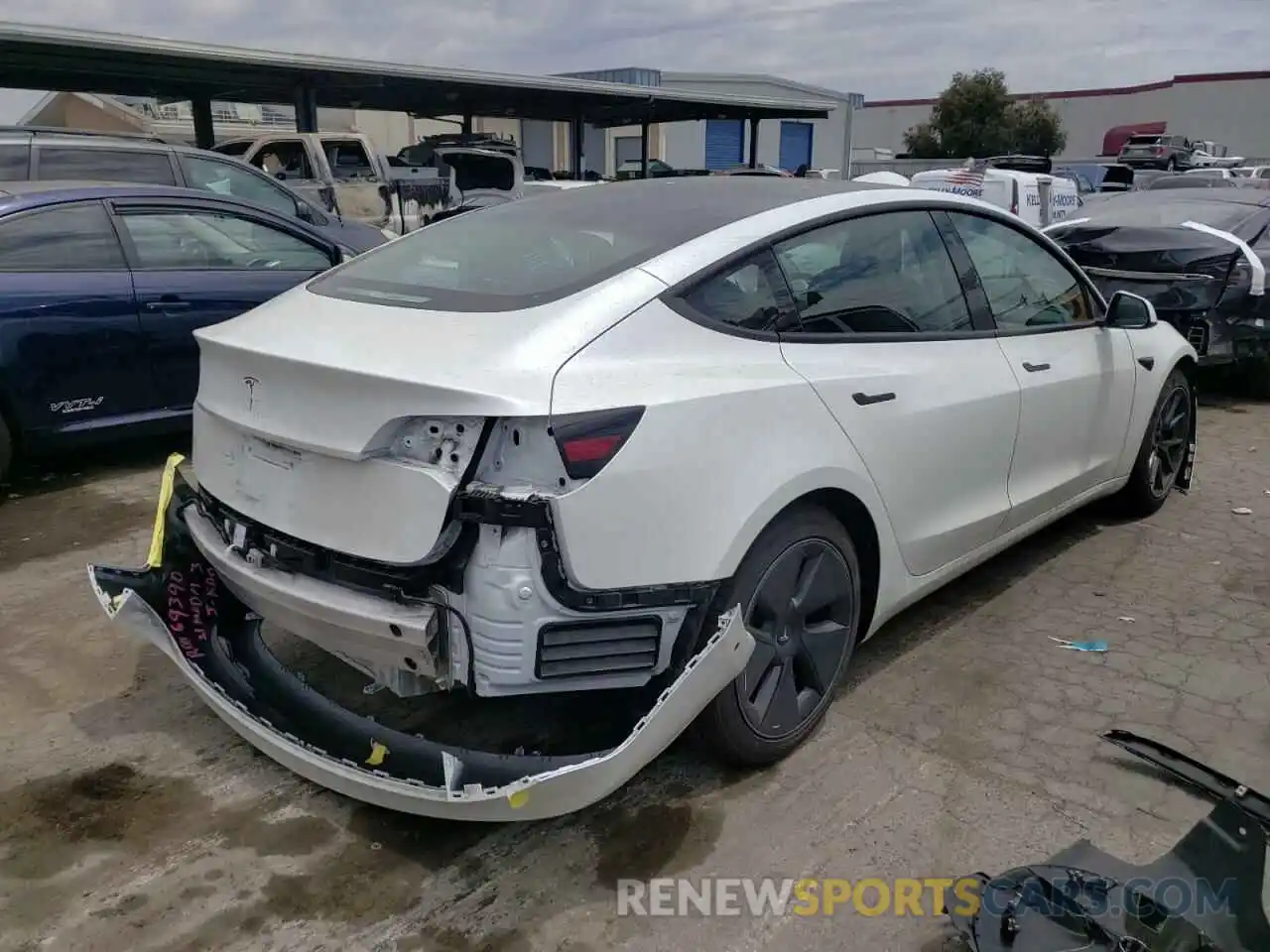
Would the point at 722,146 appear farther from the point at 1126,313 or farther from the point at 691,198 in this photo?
the point at 691,198

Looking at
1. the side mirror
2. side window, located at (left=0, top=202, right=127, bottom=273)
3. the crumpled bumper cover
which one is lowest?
the crumpled bumper cover

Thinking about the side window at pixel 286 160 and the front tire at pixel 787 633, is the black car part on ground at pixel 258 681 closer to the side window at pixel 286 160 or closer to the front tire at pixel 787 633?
the front tire at pixel 787 633

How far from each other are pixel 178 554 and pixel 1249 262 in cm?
722

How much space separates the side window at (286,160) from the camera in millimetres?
13031

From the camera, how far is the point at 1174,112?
169 feet

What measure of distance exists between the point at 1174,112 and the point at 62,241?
5802cm

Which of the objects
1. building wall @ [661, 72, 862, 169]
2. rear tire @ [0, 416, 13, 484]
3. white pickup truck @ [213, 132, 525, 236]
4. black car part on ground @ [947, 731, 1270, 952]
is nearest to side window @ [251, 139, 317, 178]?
white pickup truck @ [213, 132, 525, 236]

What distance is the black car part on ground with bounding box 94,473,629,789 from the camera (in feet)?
7.87

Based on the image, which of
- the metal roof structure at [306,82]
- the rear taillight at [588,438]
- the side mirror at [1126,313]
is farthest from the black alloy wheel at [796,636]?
the metal roof structure at [306,82]

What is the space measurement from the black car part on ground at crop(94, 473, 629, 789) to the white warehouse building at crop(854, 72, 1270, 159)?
51.4 m

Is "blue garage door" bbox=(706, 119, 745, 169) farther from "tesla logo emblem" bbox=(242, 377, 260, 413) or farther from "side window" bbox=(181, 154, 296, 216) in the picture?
"tesla logo emblem" bbox=(242, 377, 260, 413)

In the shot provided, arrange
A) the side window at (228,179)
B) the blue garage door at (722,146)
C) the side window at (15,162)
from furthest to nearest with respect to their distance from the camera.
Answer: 1. the blue garage door at (722,146)
2. the side window at (228,179)
3. the side window at (15,162)

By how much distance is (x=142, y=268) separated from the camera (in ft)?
17.9

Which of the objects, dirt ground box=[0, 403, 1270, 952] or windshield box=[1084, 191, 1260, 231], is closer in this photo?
dirt ground box=[0, 403, 1270, 952]
